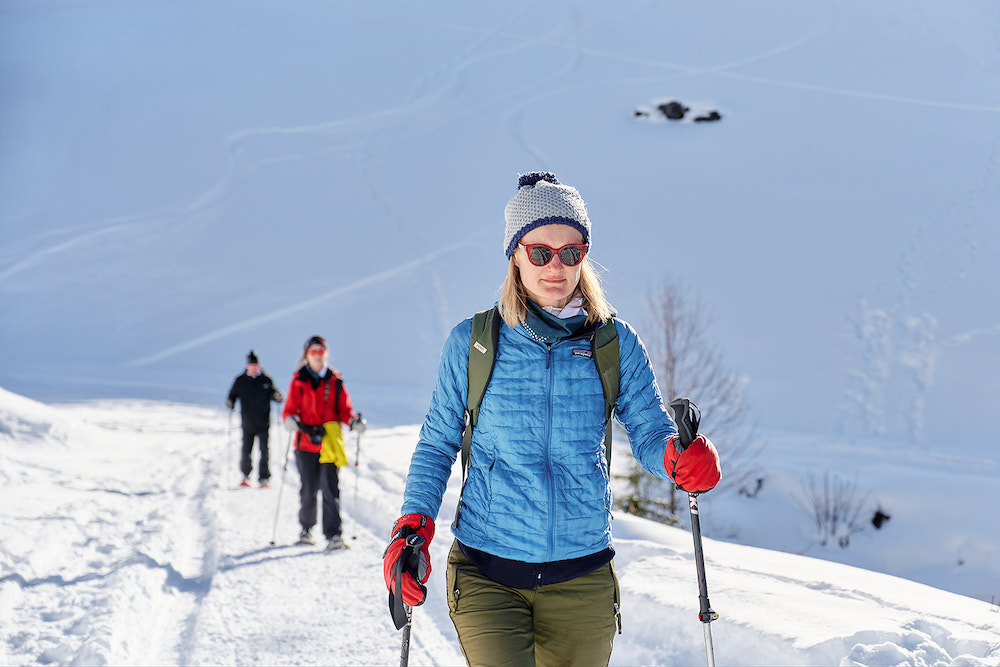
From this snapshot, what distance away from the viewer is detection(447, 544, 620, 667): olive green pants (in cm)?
221

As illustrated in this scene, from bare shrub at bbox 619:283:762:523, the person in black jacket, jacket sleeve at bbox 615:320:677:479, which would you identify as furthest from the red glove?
bare shrub at bbox 619:283:762:523

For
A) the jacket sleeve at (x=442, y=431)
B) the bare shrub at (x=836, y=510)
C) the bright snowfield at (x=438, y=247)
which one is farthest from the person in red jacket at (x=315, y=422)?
the bare shrub at (x=836, y=510)

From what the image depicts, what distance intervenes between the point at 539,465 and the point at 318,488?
17.5 feet

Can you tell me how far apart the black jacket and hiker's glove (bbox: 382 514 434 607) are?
8.17 metres

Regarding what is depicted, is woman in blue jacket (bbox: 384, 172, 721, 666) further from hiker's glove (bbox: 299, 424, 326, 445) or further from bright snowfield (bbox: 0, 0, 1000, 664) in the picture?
hiker's glove (bbox: 299, 424, 326, 445)

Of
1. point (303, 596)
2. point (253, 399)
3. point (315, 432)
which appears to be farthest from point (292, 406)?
point (253, 399)

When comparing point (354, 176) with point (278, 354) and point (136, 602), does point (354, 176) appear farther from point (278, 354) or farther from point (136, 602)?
point (136, 602)

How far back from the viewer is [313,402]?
7.06 meters

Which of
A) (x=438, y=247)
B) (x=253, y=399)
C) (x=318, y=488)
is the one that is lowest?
(x=318, y=488)

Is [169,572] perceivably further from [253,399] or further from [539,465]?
[539,465]

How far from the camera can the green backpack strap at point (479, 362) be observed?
7.60 feet

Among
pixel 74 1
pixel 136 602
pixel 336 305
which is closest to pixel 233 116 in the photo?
pixel 336 305

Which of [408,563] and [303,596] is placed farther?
[303,596]

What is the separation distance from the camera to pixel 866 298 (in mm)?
25906
